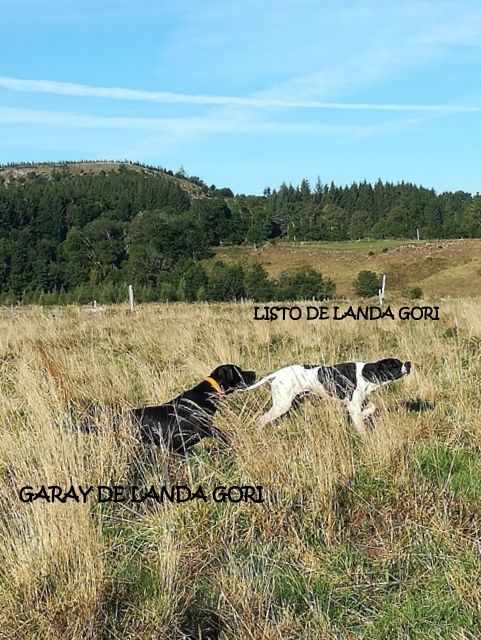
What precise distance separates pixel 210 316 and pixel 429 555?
1183cm

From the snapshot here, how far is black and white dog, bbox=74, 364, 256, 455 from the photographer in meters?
4.53

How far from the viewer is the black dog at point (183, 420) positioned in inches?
181

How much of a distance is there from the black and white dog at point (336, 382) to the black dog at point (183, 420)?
1.53 ft

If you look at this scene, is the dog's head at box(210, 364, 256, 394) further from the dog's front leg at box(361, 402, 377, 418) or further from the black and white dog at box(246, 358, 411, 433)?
the dog's front leg at box(361, 402, 377, 418)

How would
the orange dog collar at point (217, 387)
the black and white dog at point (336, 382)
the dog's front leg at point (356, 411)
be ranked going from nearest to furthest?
the dog's front leg at point (356, 411), the orange dog collar at point (217, 387), the black and white dog at point (336, 382)

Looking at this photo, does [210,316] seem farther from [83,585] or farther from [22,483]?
[83,585]

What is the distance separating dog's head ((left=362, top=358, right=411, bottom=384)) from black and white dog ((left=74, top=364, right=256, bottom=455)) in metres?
1.41

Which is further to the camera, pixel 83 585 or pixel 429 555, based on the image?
pixel 429 555

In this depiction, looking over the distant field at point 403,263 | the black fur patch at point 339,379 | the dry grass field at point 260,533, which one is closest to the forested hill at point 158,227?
the distant field at point 403,263

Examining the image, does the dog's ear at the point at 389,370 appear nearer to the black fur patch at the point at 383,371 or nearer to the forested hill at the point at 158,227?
the black fur patch at the point at 383,371

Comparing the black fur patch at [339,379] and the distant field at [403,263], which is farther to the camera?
the distant field at [403,263]

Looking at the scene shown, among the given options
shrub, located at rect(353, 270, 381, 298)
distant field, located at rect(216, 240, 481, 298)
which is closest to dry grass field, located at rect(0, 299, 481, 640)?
shrub, located at rect(353, 270, 381, 298)

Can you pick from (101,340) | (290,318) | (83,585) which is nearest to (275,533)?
(83,585)

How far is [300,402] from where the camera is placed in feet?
18.7
